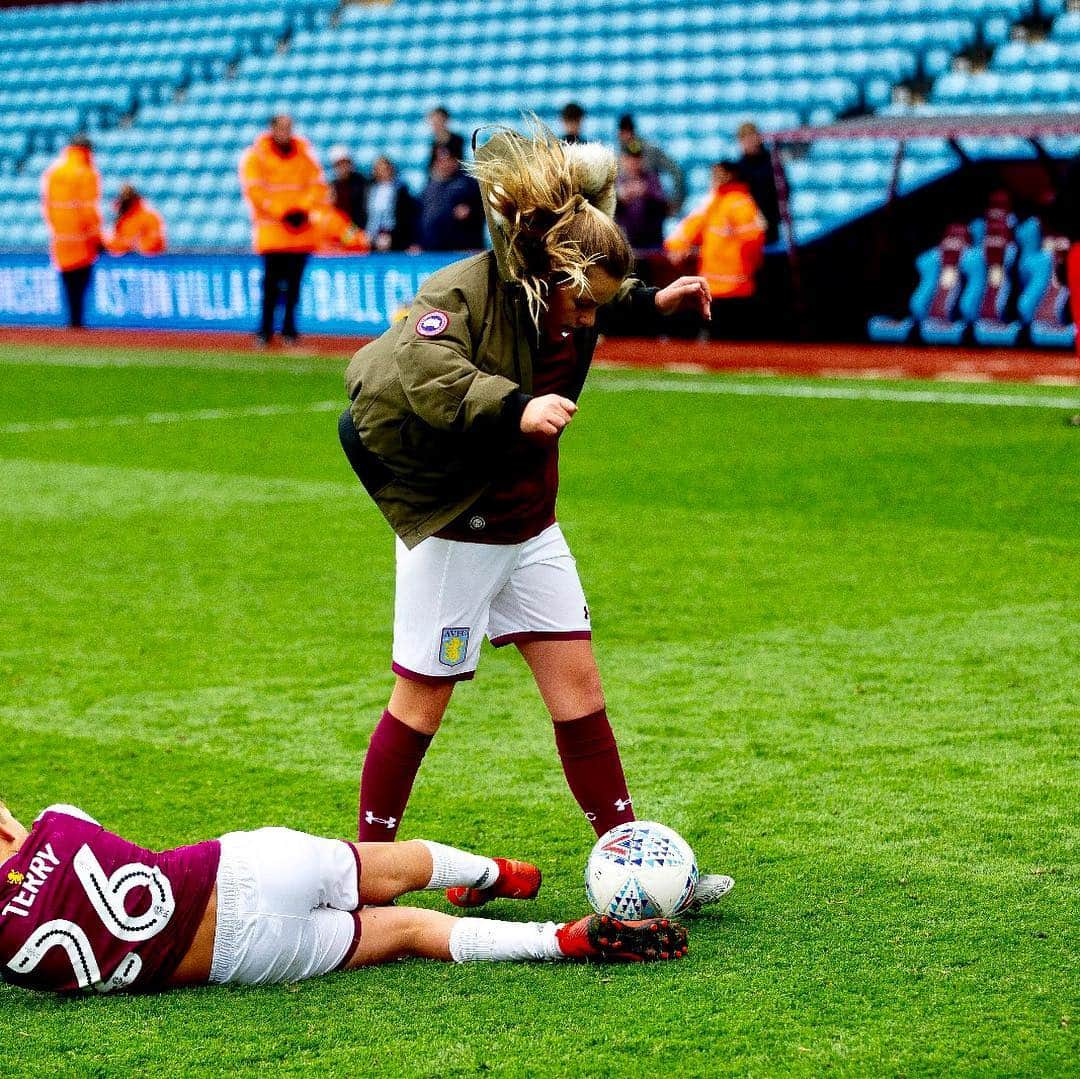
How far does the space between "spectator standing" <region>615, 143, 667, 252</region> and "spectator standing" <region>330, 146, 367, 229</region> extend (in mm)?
3418

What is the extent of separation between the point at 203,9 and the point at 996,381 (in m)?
18.4

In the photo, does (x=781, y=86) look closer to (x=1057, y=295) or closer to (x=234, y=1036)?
(x=1057, y=295)

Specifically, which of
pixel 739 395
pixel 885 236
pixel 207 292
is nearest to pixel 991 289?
pixel 885 236

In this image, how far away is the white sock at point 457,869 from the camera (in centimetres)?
371

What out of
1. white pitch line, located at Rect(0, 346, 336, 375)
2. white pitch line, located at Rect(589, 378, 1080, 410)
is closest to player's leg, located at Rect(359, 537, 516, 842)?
white pitch line, located at Rect(589, 378, 1080, 410)

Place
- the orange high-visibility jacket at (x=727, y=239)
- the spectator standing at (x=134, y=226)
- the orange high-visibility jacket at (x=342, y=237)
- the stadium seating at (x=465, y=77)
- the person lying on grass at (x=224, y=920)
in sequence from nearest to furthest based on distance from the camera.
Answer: the person lying on grass at (x=224, y=920), the orange high-visibility jacket at (x=727, y=239), the stadium seating at (x=465, y=77), the orange high-visibility jacket at (x=342, y=237), the spectator standing at (x=134, y=226)

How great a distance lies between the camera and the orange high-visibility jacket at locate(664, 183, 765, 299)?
51.3 ft

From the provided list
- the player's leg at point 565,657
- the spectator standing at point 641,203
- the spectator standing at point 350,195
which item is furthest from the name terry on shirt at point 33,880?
the spectator standing at point 350,195

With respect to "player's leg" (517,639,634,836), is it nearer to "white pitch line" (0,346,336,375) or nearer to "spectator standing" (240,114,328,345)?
"white pitch line" (0,346,336,375)

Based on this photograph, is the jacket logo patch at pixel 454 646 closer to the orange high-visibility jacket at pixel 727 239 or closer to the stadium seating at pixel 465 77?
the orange high-visibility jacket at pixel 727 239

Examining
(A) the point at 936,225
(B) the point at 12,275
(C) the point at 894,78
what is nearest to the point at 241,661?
(A) the point at 936,225

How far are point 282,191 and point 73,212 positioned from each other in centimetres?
376

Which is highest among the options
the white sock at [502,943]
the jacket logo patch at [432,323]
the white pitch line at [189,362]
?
the jacket logo patch at [432,323]

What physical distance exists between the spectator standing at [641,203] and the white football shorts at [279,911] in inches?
534
